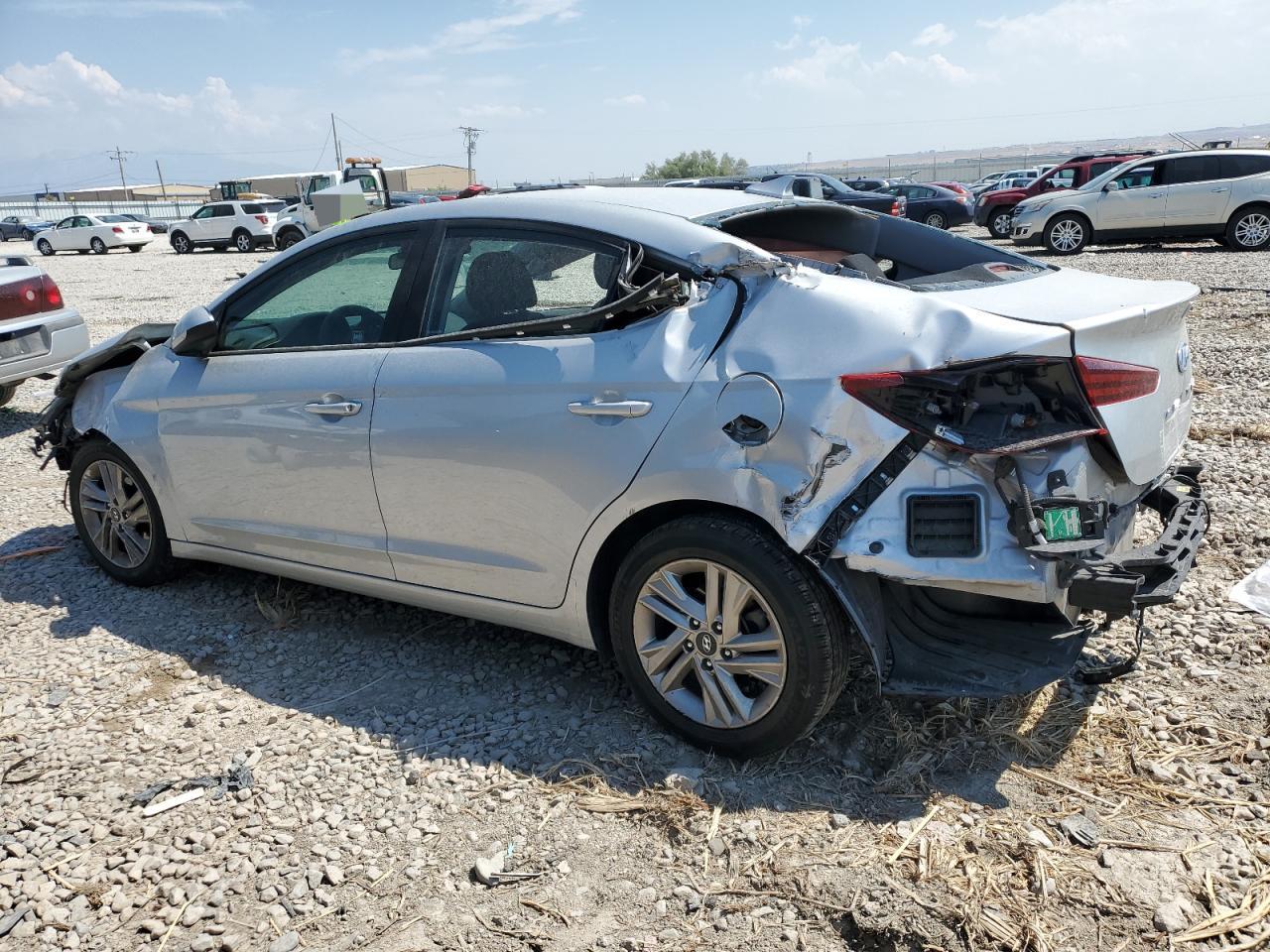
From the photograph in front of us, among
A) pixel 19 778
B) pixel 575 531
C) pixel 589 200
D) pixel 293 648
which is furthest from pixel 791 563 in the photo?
pixel 19 778

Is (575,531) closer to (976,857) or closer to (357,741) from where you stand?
(357,741)

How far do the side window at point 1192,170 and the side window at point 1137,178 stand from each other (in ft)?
0.78

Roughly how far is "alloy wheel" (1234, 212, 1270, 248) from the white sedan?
119 ft

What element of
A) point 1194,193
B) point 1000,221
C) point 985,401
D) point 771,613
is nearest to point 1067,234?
point 1194,193

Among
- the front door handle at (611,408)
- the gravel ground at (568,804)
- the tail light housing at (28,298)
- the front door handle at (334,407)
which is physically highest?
the tail light housing at (28,298)

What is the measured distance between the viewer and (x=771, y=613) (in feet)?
9.45

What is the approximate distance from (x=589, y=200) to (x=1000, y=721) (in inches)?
89.5

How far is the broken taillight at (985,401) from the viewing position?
8.64ft

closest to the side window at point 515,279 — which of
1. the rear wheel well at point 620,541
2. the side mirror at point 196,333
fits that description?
the rear wheel well at point 620,541

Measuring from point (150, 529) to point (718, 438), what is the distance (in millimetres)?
3104

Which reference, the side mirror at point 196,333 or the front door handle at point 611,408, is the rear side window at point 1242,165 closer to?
the front door handle at point 611,408

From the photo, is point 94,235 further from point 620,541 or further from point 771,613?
point 771,613

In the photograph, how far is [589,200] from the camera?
11.5 ft

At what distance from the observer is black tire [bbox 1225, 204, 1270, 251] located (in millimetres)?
16703
